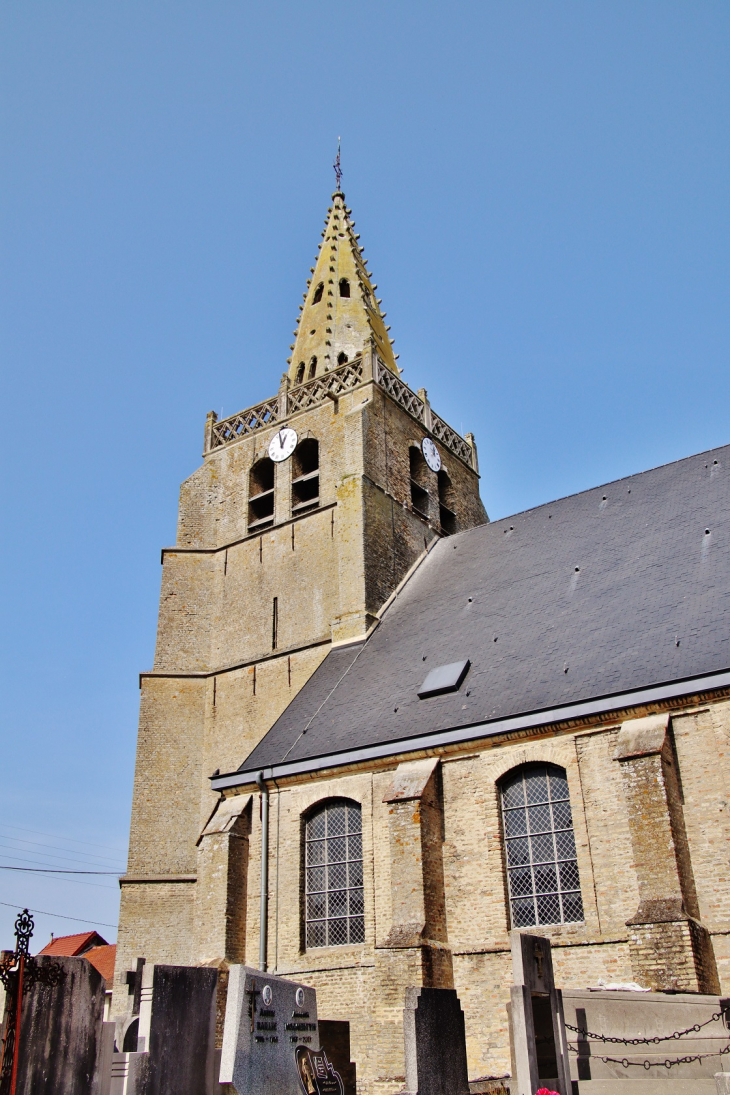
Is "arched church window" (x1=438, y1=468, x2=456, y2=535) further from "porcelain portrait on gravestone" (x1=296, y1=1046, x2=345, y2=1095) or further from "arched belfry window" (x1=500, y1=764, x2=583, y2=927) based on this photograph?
"porcelain portrait on gravestone" (x1=296, y1=1046, x2=345, y2=1095)

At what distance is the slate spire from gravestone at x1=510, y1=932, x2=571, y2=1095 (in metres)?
16.8

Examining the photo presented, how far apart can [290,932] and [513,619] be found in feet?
20.3

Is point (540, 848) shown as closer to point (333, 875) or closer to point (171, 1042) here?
point (333, 875)

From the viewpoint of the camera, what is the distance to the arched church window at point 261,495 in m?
22.5

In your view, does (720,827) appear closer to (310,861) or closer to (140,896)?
(310,861)

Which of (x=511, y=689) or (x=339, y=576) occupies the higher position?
(x=339, y=576)

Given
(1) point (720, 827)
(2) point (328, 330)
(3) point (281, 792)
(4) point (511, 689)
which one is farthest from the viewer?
(2) point (328, 330)

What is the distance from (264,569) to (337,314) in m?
8.74

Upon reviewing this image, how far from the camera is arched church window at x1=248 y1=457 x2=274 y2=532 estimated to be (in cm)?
2245

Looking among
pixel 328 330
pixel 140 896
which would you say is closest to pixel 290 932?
pixel 140 896

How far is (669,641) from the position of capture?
44.1 ft

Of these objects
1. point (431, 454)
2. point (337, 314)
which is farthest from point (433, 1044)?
point (337, 314)

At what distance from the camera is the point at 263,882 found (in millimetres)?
15250

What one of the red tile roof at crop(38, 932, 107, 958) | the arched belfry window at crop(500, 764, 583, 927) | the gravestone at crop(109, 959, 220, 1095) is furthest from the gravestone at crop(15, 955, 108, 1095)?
the red tile roof at crop(38, 932, 107, 958)
